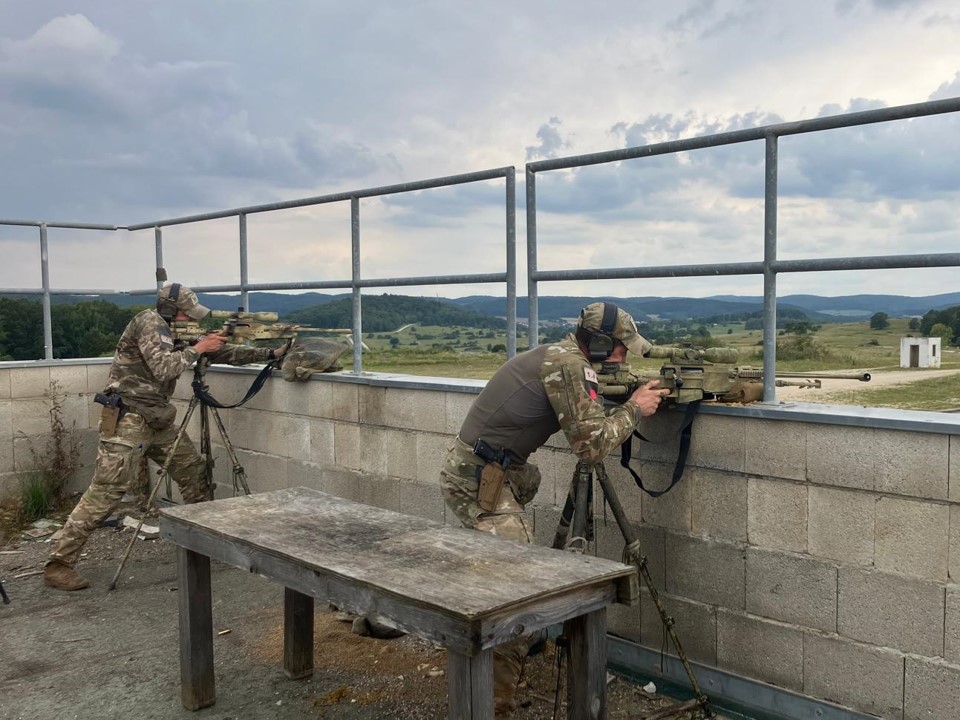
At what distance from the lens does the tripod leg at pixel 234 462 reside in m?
6.63

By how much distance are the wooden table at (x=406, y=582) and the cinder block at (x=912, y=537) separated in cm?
101

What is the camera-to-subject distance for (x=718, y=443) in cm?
407

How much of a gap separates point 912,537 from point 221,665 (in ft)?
11.4

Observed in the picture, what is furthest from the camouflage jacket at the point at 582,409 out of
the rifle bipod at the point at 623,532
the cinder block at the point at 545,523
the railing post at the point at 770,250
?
the cinder block at the point at 545,523

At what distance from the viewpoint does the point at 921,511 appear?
136 inches

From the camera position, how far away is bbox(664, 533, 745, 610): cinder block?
4.06m

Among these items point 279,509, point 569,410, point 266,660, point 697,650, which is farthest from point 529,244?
point 266,660

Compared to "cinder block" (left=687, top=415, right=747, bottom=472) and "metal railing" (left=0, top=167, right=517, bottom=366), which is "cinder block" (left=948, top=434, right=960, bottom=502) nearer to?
"cinder block" (left=687, top=415, right=747, bottom=472)

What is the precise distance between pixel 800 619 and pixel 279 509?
2.47 m

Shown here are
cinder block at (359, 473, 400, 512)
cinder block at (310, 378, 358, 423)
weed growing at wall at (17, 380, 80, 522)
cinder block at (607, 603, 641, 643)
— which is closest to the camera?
cinder block at (607, 603, 641, 643)

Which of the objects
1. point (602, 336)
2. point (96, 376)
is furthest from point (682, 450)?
point (96, 376)

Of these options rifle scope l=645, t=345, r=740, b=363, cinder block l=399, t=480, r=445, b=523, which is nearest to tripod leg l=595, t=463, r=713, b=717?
rifle scope l=645, t=345, r=740, b=363

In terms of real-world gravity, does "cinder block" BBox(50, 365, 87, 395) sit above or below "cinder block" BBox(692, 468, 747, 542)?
above

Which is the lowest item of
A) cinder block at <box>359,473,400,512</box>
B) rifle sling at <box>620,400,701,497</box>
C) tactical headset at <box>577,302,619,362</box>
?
cinder block at <box>359,473,400,512</box>
